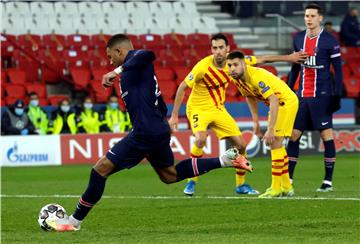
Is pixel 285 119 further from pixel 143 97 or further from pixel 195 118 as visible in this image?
pixel 143 97

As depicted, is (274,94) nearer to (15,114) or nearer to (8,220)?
(8,220)

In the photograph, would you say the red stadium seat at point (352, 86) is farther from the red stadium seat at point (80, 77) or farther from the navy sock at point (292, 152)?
the navy sock at point (292, 152)

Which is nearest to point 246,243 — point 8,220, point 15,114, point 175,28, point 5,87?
point 8,220

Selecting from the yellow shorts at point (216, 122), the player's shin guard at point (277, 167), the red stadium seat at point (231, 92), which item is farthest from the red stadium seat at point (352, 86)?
the player's shin guard at point (277, 167)

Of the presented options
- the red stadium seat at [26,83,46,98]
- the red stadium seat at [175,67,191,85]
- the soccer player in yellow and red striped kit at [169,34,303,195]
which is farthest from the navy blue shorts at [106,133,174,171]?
the red stadium seat at [175,67,191,85]

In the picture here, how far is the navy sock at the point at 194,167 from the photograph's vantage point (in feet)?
36.0

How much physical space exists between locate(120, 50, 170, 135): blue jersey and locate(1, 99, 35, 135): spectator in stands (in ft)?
44.1

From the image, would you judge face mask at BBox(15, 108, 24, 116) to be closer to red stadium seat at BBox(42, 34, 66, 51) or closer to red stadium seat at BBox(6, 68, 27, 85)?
red stadium seat at BBox(6, 68, 27, 85)

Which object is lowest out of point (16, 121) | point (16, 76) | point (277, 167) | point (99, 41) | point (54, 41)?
point (16, 121)

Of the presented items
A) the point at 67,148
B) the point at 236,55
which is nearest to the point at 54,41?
the point at 67,148

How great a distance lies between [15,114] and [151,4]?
9345 mm

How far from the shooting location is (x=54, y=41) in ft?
96.0

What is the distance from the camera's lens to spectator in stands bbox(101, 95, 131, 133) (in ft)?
81.9

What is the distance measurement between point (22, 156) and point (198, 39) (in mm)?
9423
